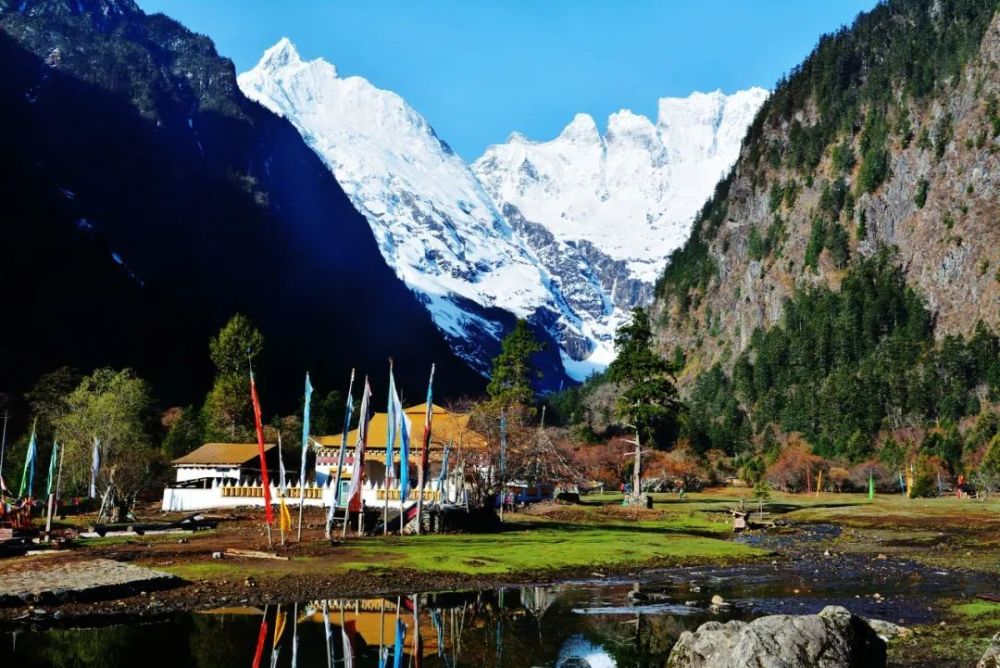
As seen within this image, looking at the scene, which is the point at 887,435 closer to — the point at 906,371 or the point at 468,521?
the point at 906,371

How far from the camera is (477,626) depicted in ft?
A: 83.7

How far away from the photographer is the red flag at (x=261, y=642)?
2111 centimetres

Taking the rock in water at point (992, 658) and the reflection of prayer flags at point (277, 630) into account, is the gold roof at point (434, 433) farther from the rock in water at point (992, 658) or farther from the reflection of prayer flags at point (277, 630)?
the rock in water at point (992, 658)

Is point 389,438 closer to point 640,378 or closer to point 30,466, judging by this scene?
point 30,466

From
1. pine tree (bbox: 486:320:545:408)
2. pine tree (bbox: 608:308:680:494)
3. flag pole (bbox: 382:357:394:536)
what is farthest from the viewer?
pine tree (bbox: 486:320:545:408)

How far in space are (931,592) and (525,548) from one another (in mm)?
18432

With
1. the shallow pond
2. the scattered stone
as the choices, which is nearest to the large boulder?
the shallow pond

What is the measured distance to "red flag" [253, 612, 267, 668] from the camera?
21109mm

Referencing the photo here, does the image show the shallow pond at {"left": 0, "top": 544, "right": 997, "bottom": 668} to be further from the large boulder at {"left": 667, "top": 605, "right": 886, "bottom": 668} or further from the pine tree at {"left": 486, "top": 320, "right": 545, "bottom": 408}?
the pine tree at {"left": 486, "top": 320, "right": 545, "bottom": 408}

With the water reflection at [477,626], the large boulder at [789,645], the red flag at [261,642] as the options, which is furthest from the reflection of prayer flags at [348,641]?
the large boulder at [789,645]

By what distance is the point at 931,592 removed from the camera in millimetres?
30766

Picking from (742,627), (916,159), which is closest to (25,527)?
(742,627)

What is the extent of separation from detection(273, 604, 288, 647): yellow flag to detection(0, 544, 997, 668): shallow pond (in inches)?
5.0

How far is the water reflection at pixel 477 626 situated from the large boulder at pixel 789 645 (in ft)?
11.5
